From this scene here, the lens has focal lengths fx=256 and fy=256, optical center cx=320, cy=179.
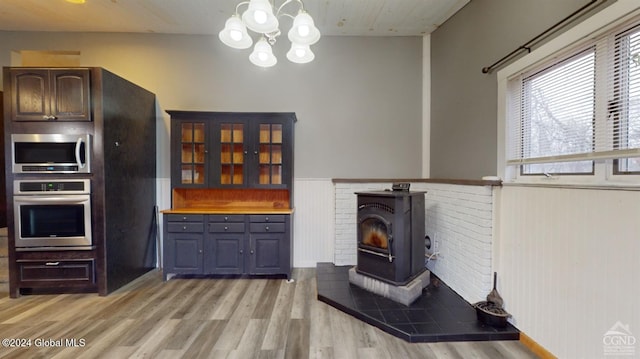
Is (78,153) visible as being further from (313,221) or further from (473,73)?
(473,73)

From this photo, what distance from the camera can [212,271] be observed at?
3.13 meters

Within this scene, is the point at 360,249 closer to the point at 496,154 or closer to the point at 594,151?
the point at 496,154

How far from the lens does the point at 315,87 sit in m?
3.60

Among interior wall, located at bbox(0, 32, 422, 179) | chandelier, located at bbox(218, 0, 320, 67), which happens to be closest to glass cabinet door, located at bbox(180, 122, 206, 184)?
interior wall, located at bbox(0, 32, 422, 179)

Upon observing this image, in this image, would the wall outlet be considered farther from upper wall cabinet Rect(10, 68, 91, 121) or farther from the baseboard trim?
upper wall cabinet Rect(10, 68, 91, 121)

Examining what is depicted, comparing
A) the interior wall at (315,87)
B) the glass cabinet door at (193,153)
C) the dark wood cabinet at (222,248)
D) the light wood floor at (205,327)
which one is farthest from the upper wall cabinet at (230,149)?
the light wood floor at (205,327)

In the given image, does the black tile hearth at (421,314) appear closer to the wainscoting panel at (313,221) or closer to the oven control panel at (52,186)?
the wainscoting panel at (313,221)

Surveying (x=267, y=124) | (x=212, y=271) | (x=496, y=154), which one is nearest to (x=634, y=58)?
(x=496, y=154)

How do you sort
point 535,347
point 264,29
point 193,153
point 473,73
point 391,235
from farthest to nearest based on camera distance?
point 193,153 → point 473,73 → point 391,235 → point 535,347 → point 264,29

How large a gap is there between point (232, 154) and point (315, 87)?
1475 mm

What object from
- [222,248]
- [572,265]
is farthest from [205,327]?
[572,265]

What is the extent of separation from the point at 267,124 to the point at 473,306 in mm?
2997

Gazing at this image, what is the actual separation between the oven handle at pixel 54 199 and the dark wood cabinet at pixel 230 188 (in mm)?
833

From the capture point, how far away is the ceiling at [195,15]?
288 cm
